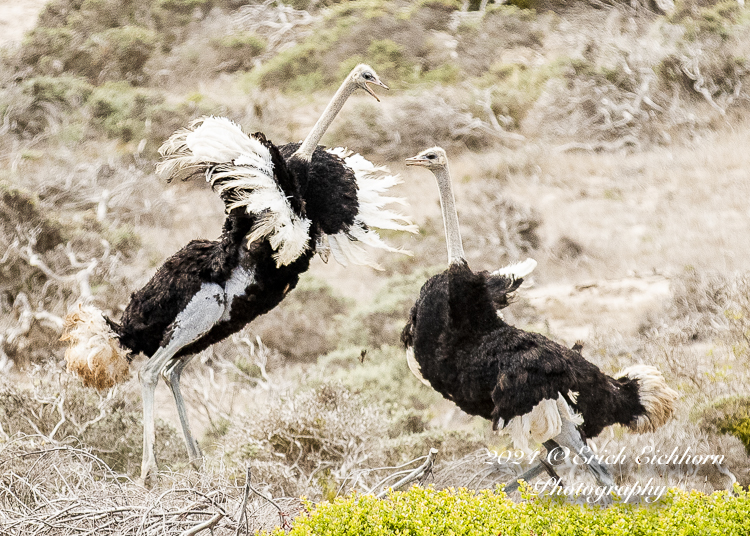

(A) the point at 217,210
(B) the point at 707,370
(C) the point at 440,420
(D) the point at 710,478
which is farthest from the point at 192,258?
(A) the point at 217,210

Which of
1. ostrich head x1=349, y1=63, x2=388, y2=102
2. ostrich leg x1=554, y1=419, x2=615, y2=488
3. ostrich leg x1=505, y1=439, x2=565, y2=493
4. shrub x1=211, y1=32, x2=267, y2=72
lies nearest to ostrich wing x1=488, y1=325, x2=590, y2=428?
ostrich leg x1=554, y1=419, x2=615, y2=488

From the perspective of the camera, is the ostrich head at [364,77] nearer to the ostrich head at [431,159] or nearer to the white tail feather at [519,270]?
the ostrich head at [431,159]

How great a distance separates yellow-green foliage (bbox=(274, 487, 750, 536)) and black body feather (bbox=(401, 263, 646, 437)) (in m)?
0.54

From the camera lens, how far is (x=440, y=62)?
1115 centimetres

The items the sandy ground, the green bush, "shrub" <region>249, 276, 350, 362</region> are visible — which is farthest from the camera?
the green bush

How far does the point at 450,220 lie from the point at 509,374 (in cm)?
97

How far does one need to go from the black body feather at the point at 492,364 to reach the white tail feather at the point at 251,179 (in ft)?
2.86

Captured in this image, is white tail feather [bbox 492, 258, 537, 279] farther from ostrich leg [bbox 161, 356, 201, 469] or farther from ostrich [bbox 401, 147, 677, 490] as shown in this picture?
ostrich leg [bbox 161, 356, 201, 469]

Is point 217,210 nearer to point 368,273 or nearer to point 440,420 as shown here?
point 368,273

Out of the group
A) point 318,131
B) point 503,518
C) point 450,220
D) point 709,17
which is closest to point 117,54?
point 709,17

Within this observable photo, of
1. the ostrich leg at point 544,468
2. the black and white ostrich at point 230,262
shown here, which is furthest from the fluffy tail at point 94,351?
the ostrich leg at point 544,468

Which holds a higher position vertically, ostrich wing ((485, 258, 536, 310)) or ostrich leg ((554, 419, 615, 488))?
ostrich wing ((485, 258, 536, 310))

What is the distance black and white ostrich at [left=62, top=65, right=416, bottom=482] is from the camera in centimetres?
448

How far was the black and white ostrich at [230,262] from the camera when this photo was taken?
4.48m
